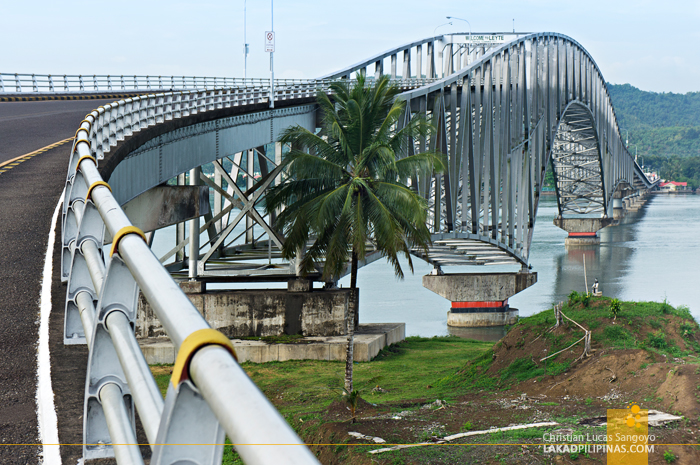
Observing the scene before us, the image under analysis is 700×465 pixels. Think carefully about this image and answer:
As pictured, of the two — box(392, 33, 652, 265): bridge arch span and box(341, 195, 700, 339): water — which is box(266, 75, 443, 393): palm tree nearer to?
box(392, 33, 652, 265): bridge arch span

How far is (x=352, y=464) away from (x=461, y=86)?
110 feet

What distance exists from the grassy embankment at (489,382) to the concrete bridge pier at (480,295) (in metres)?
18.0

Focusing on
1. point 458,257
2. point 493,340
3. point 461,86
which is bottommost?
point 493,340

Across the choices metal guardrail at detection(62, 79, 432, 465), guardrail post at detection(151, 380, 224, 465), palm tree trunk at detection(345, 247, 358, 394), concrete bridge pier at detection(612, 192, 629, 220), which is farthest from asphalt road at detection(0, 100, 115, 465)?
concrete bridge pier at detection(612, 192, 629, 220)

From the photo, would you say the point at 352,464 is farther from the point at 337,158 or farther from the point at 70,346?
the point at 337,158

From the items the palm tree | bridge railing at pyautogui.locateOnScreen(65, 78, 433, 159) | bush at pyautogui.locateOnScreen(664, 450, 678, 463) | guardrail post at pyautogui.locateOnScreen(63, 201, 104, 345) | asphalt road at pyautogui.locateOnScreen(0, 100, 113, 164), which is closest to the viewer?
guardrail post at pyautogui.locateOnScreen(63, 201, 104, 345)

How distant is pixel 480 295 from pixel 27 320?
4500 centimetres

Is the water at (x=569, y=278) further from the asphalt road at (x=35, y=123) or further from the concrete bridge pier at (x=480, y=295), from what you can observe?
the asphalt road at (x=35, y=123)

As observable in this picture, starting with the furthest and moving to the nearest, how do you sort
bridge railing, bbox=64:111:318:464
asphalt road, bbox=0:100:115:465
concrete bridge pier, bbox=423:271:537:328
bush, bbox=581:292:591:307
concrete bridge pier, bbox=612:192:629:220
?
1. concrete bridge pier, bbox=612:192:629:220
2. concrete bridge pier, bbox=423:271:537:328
3. bush, bbox=581:292:591:307
4. asphalt road, bbox=0:100:115:465
5. bridge railing, bbox=64:111:318:464

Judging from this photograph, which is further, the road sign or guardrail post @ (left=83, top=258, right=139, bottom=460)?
the road sign

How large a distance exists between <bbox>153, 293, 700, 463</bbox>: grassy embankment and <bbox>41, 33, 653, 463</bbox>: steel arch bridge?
642cm

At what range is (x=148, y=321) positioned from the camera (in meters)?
29.9

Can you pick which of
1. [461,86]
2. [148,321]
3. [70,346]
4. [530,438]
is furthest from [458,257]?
[70,346]

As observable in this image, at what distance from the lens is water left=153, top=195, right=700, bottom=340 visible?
169ft
